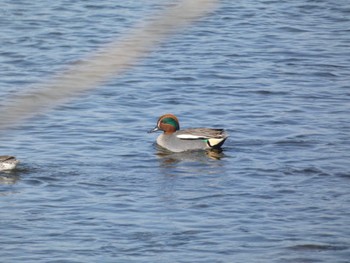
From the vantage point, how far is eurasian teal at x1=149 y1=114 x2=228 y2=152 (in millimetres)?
15477

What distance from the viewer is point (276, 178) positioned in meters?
13.8

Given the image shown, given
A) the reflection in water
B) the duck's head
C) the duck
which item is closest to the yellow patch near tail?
the reflection in water

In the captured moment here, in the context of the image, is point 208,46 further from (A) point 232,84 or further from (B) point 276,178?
(B) point 276,178

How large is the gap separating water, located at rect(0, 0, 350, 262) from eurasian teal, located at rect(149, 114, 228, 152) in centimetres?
24

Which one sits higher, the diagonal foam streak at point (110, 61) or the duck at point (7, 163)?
the diagonal foam streak at point (110, 61)

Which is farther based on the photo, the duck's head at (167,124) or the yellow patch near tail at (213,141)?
the duck's head at (167,124)

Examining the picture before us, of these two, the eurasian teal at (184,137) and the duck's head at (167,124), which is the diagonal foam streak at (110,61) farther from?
the duck's head at (167,124)

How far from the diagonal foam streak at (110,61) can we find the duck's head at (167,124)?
45.8 ft

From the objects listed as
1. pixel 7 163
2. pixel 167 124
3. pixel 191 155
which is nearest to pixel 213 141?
pixel 191 155

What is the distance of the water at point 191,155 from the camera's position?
11.0 meters

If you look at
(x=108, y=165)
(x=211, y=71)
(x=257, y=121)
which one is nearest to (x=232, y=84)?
(x=211, y=71)

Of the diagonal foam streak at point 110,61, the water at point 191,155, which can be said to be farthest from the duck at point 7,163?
the diagonal foam streak at point 110,61

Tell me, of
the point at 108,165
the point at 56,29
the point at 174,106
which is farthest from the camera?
the point at 56,29

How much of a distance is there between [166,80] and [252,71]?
5.98 feet
